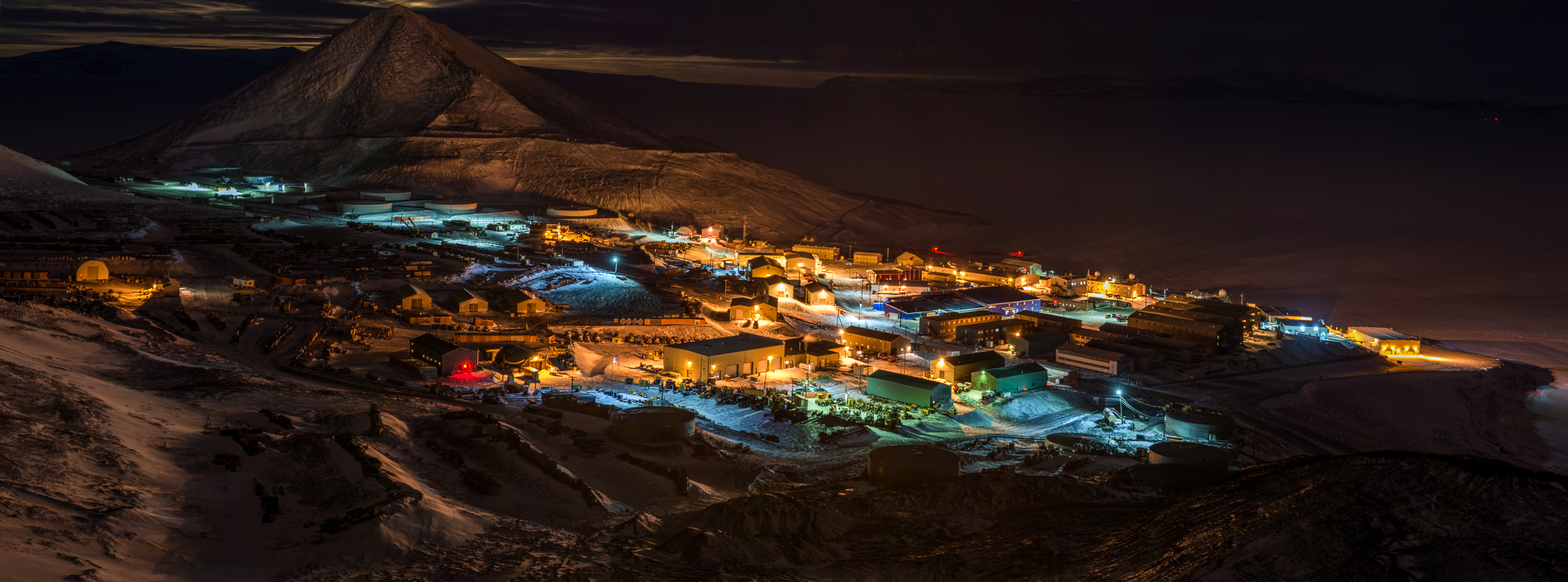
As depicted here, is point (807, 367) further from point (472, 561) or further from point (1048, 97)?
point (1048, 97)

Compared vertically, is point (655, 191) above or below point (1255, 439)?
above

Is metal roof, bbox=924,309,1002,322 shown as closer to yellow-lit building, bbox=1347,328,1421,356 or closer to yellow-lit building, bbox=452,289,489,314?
yellow-lit building, bbox=1347,328,1421,356

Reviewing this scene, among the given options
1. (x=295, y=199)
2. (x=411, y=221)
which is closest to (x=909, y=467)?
(x=411, y=221)

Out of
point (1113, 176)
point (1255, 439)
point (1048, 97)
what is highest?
point (1048, 97)

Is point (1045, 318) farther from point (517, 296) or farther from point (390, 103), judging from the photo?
point (390, 103)

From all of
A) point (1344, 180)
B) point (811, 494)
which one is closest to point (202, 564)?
point (811, 494)

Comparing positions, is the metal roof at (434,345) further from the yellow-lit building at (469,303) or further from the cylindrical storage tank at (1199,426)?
the cylindrical storage tank at (1199,426)

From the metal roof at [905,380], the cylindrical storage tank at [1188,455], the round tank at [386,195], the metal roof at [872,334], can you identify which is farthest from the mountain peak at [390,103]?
the cylindrical storage tank at [1188,455]
